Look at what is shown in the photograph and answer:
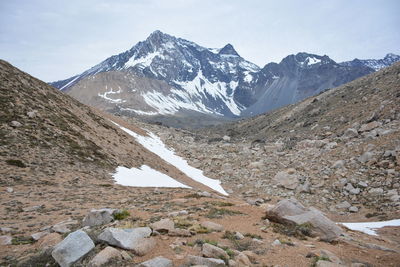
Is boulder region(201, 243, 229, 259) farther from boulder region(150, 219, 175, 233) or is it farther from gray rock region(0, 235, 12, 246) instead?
gray rock region(0, 235, 12, 246)

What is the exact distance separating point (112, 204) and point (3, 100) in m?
20.1

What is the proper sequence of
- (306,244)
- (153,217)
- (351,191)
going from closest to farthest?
1. (306,244)
2. (153,217)
3. (351,191)

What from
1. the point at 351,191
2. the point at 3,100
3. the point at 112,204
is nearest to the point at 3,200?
the point at 112,204

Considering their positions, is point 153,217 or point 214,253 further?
point 153,217

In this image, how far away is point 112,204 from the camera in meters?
17.1

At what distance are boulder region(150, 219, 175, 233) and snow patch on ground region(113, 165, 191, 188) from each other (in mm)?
14605

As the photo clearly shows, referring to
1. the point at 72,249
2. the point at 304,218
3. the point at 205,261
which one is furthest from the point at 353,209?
the point at 72,249

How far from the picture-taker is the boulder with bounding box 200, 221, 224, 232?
11413 mm

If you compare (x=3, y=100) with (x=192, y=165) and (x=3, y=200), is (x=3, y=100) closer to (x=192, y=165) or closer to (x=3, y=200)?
(x=3, y=200)

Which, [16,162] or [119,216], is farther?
[16,162]

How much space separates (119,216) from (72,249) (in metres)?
4.26

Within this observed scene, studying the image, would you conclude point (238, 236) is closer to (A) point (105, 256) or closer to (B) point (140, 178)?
(A) point (105, 256)

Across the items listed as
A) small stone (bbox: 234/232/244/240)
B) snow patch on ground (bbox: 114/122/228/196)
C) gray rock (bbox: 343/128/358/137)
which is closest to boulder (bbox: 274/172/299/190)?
snow patch on ground (bbox: 114/122/228/196)

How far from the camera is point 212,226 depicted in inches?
456
